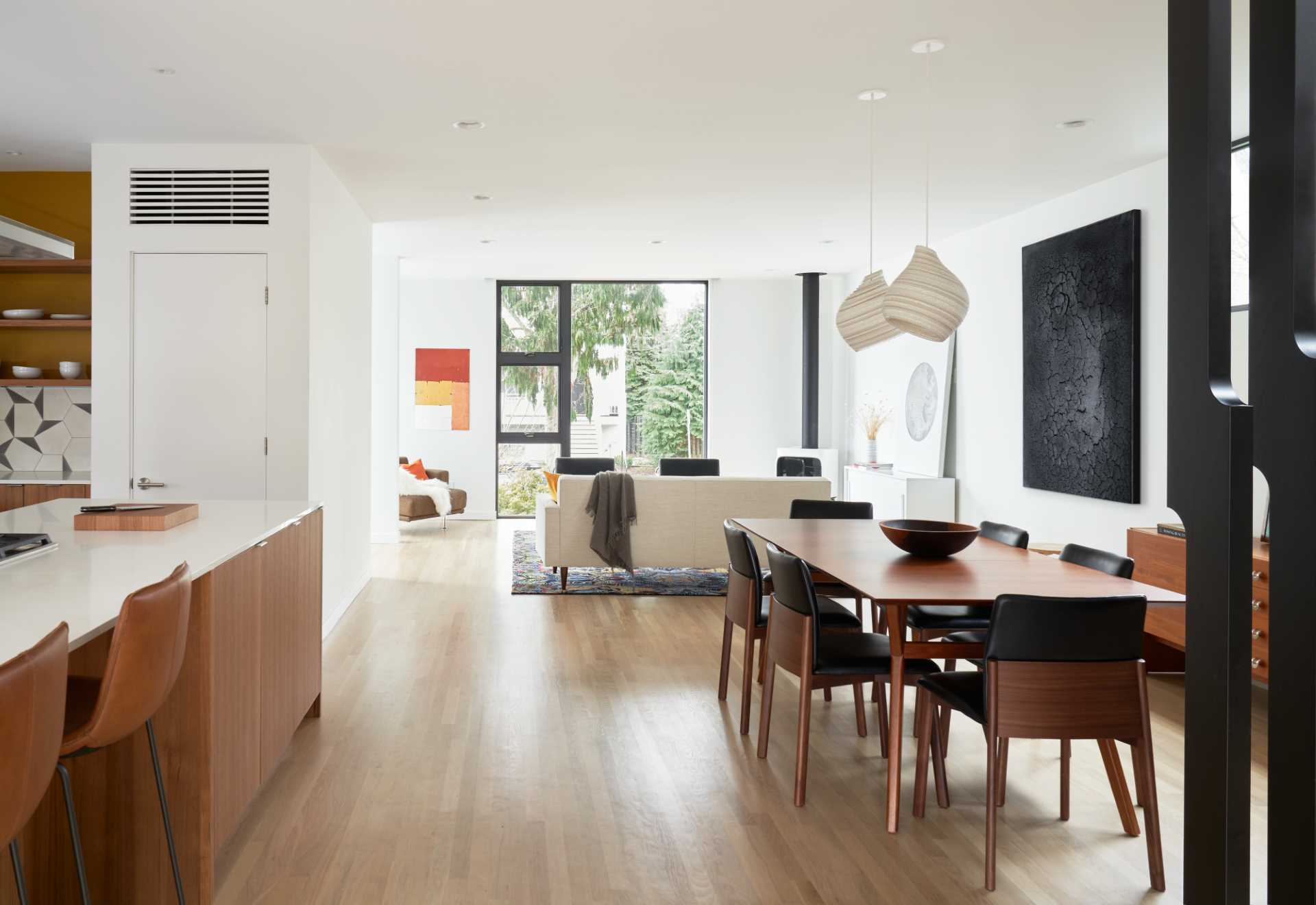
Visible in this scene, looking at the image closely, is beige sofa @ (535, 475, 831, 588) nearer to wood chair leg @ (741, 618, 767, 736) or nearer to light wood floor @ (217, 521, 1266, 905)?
light wood floor @ (217, 521, 1266, 905)

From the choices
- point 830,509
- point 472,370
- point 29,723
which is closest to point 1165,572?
point 830,509

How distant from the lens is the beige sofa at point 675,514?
22.2 feet

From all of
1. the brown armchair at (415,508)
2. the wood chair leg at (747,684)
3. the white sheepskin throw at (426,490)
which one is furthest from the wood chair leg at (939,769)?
the white sheepskin throw at (426,490)

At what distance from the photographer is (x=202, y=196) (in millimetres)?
5203

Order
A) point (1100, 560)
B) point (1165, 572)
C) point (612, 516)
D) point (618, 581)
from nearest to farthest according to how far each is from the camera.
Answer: point (1100, 560) → point (1165, 572) → point (612, 516) → point (618, 581)

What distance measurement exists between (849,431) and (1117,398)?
16.6ft

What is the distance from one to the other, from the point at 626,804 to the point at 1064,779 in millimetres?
1387

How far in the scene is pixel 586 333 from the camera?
434 inches

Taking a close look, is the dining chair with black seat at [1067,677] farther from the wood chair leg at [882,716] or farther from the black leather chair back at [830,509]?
the black leather chair back at [830,509]

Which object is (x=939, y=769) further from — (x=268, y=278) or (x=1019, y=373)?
(x=1019, y=373)

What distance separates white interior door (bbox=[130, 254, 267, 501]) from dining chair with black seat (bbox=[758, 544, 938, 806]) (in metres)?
3.17

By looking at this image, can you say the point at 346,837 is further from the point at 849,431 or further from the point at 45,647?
the point at 849,431

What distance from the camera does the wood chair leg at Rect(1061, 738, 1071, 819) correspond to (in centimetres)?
302

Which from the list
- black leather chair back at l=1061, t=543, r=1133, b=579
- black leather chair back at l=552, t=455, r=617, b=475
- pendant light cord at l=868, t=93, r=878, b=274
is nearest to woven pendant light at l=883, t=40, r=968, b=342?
pendant light cord at l=868, t=93, r=878, b=274
